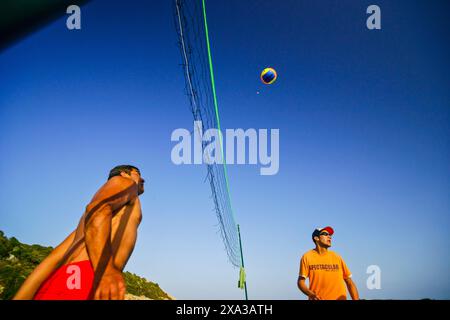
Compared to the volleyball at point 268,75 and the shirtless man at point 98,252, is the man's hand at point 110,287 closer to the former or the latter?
the shirtless man at point 98,252

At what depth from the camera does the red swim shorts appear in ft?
4.91

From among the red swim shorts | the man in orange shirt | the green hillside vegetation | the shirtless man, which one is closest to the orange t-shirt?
the man in orange shirt

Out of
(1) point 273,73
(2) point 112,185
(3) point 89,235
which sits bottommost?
(3) point 89,235

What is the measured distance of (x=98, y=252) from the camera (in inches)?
55.7

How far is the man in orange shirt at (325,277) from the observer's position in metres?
3.18

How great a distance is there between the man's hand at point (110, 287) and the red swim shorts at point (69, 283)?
0.37ft

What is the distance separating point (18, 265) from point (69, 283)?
3.52 metres

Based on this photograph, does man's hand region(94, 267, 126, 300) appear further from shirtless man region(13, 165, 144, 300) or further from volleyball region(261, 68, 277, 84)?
volleyball region(261, 68, 277, 84)

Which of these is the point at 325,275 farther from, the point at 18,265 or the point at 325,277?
the point at 18,265
